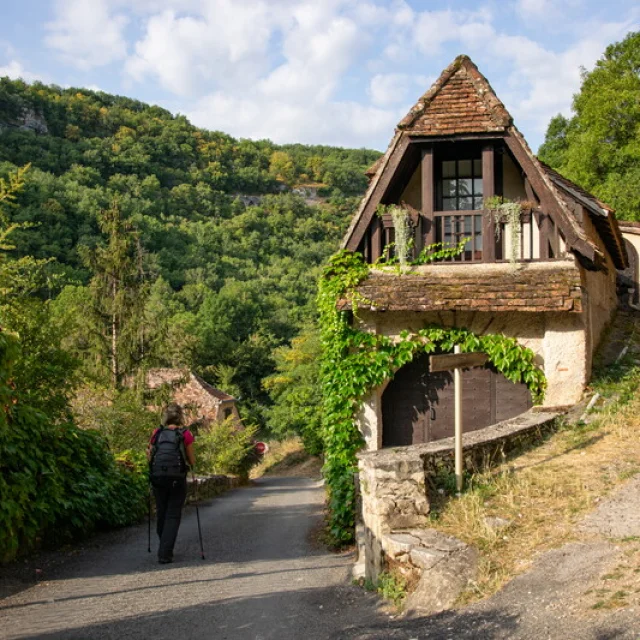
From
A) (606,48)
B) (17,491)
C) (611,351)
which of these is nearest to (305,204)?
(606,48)

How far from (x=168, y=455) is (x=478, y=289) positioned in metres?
6.04

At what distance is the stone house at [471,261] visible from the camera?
1177cm

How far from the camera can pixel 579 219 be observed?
1295cm

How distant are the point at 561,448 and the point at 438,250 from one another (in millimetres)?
4154

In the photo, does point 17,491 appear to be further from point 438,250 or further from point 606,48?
point 606,48

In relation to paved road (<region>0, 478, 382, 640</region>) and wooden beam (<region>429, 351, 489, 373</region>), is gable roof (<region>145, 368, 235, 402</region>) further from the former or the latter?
wooden beam (<region>429, 351, 489, 373</region>)

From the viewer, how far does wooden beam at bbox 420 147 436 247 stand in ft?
40.4

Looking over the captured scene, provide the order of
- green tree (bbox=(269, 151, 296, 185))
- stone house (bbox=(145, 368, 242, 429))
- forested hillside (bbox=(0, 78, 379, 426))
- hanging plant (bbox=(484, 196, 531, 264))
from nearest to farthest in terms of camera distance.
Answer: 1. hanging plant (bbox=(484, 196, 531, 264))
2. forested hillside (bbox=(0, 78, 379, 426))
3. stone house (bbox=(145, 368, 242, 429))
4. green tree (bbox=(269, 151, 296, 185))

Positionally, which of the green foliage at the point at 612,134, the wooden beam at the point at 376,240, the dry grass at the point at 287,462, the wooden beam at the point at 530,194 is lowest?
the dry grass at the point at 287,462

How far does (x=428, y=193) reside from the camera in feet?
40.6

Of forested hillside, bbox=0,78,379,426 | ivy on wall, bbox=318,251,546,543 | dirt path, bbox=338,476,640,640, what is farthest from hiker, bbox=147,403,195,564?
forested hillside, bbox=0,78,379,426

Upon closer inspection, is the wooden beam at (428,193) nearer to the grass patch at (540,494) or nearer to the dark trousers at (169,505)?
the grass patch at (540,494)

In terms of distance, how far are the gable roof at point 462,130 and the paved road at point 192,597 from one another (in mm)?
5850

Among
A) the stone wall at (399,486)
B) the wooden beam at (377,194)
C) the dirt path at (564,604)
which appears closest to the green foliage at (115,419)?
the wooden beam at (377,194)
